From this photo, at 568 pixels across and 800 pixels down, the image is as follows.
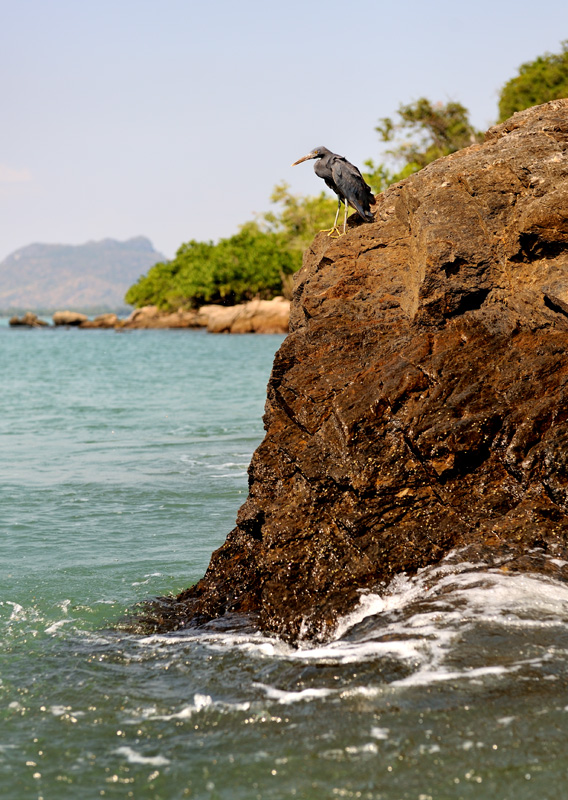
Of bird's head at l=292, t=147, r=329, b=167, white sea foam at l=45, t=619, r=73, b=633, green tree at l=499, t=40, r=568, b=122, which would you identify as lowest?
white sea foam at l=45, t=619, r=73, b=633

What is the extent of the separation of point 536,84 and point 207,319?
35378 mm

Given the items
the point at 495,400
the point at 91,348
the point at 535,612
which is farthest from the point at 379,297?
the point at 91,348

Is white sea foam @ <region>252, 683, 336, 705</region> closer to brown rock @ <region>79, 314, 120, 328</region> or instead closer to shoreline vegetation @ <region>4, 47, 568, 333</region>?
shoreline vegetation @ <region>4, 47, 568, 333</region>

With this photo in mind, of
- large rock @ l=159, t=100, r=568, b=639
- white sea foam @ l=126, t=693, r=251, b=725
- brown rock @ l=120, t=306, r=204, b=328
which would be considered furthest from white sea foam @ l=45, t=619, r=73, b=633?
brown rock @ l=120, t=306, r=204, b=328

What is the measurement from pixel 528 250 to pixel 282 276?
65.7m

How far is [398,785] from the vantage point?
10.7ft

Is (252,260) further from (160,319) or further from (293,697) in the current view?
(293,697)

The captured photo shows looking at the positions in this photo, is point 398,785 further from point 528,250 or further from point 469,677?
point 528,250

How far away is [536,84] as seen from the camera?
44312mm

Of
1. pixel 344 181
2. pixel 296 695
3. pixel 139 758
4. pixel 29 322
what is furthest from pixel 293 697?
pixel 29 322

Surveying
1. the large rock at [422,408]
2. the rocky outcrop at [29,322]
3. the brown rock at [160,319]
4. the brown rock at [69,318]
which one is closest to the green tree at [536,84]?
the brown rock at [160,319]

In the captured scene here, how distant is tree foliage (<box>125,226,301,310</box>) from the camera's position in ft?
235

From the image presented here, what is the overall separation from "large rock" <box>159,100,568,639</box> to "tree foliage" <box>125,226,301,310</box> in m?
64.4

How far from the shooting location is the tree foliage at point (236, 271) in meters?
71.6
